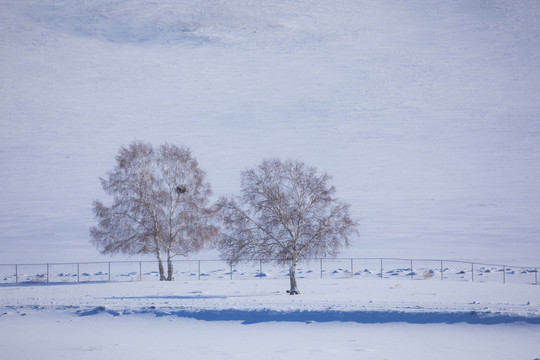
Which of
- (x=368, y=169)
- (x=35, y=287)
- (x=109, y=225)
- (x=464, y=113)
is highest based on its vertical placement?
(x=464, y=113)

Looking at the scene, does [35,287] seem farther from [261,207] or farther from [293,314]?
[293,314]

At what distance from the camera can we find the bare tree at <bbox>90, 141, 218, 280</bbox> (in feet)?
157

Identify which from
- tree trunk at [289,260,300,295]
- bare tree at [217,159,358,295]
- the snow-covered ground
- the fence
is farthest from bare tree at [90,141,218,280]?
the snow-covered ground

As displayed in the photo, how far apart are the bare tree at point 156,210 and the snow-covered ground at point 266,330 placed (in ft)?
63.1

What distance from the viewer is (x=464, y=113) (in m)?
171

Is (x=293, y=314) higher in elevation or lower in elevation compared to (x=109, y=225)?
lower

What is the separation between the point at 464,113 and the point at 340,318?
15618 cm

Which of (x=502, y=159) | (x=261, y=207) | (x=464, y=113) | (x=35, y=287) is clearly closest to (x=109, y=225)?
(x=35, y=287)

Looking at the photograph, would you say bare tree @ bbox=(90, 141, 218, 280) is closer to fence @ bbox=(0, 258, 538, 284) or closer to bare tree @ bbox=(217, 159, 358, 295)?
fence @ bbox=(0, 258, 538, 284)

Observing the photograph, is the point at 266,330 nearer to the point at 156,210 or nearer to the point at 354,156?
the point at 156,210

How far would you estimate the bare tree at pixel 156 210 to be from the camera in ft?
157

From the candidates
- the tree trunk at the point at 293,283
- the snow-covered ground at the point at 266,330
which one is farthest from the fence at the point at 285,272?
the snow-covered ground at the point at 266,330

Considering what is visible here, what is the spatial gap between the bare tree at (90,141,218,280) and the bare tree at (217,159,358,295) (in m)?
10.2

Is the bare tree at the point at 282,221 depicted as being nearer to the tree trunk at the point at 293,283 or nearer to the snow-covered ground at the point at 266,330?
the tree trunk at the point at 293,283
